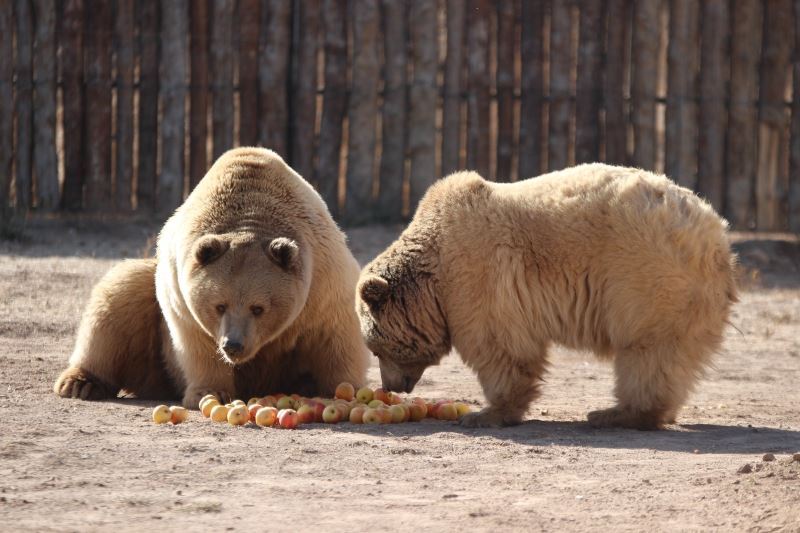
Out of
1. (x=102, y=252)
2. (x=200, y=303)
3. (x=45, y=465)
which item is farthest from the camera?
(x=102, y=252)

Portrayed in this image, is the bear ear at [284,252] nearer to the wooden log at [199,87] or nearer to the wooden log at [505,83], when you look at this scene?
the wooden log at [199,87]

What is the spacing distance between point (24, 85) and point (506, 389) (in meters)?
9.46

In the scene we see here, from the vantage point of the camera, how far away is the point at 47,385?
8648 millimetres

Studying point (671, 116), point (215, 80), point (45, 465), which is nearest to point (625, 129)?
point (671, 116)

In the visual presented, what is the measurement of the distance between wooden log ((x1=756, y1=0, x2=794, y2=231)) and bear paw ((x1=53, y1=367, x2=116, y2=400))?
922cm

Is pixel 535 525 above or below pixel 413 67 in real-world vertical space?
below

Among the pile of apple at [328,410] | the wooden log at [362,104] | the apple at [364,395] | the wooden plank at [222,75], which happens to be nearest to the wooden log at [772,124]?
the wooden log at [362,104]

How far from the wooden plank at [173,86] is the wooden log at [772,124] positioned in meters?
6.81

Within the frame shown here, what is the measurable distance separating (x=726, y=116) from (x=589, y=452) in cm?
945

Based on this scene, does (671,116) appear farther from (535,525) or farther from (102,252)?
(535,525)

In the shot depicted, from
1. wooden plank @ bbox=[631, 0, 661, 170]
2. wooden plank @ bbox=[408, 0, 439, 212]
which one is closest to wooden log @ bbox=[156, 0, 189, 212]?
wooden plank @ bbox=[408, 0, 439, 212]

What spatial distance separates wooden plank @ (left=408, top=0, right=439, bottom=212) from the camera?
580 inches

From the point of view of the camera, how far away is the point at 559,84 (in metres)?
14.9

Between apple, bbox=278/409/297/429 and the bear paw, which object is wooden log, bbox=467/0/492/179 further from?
apple, bbox=278/409/297/429
